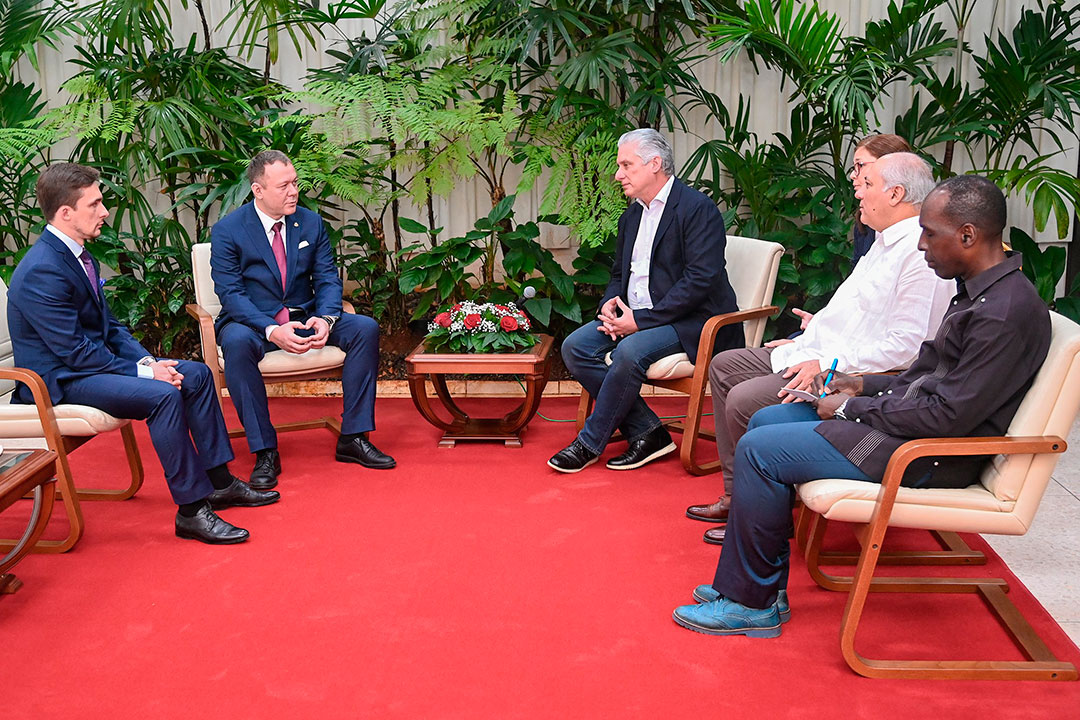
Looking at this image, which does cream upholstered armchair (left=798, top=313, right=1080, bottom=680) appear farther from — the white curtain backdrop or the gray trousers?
the white curtain backdrop

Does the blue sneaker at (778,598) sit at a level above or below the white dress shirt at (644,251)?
below

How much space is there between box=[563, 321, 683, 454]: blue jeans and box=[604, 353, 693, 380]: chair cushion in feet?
0.08

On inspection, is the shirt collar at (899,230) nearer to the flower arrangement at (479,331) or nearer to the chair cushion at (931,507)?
the chair cushion at (931,507)

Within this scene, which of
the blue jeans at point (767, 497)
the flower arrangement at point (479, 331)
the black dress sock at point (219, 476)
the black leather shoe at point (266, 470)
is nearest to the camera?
the blue jeans at point (767, 497)

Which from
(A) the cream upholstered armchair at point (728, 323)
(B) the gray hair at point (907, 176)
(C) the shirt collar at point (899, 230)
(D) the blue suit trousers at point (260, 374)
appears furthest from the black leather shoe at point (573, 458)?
(B) the gray hair at point (907, 176)

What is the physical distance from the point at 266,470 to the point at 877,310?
248cm

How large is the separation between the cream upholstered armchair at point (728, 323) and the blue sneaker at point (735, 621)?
1.28 meters

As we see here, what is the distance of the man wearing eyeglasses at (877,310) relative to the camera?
10.3 feet

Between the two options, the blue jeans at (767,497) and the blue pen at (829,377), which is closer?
the blue jeans at (767,497)

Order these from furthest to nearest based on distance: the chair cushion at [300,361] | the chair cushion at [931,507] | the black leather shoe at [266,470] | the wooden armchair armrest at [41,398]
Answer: the chair cushion at [300,361] < the black leather shoe at [266,470] < the wooden armchair armrest at [41,398] < the chair cushion at [931,507]

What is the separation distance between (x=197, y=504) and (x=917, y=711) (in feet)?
8.06

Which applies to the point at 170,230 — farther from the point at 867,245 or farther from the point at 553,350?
the point at 867,245

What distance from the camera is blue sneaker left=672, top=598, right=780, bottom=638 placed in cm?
279

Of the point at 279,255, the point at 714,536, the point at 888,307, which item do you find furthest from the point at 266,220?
the point at 888,307
